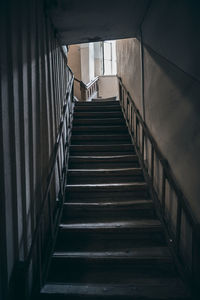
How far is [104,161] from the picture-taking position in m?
4.33

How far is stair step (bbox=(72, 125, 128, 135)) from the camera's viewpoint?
5.16 meters

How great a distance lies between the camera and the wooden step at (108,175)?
3.96 metres

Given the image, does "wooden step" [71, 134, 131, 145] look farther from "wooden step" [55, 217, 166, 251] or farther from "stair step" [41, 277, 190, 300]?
"stair step" [41, 277, 190, 300]

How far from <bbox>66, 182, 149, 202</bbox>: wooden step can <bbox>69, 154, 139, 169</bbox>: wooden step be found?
65 cm

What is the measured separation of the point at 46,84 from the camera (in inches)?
122

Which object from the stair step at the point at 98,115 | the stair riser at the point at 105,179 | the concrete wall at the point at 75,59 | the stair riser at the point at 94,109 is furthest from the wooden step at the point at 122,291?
the concrete wall at the point at 75,59

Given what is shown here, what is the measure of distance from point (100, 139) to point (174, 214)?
2.54 m

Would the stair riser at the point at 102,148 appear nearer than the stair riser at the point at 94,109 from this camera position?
Yes

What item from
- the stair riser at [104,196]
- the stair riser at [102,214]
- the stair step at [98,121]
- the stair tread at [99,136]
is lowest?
the stair riser at [102,214]

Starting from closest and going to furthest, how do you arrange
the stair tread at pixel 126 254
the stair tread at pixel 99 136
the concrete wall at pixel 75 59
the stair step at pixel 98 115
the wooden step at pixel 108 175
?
the stair tread at pixel 126 254
the wooden step at pixel 108 175
the stair tread at pixel 99 136
the stair step at pixel 98 115
the concrete wall at pixel 75 59

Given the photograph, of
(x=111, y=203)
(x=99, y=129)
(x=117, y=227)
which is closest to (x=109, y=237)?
(x=117, y=227)

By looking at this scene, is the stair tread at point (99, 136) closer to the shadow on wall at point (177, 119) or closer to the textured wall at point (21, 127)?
the shadow on wall at point (177, 119)

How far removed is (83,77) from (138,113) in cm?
731

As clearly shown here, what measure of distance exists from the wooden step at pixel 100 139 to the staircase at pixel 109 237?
0.96 ft
